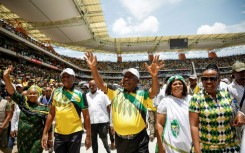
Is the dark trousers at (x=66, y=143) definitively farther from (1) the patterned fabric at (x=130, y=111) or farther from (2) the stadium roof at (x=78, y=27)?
(2) the stadium roof at (x=78, y=27)

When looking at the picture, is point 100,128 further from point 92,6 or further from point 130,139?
point 92,6

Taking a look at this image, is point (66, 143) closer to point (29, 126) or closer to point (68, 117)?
point (68, 117)

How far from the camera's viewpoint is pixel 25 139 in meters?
3.81

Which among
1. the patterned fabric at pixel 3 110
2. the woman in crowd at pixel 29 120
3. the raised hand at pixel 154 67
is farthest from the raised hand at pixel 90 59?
the patterned fabric at pixel 3 110

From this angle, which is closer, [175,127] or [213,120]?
[213,120]

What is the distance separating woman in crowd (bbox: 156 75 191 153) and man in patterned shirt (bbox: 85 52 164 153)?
0.23m

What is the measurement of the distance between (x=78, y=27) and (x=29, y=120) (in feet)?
87.5

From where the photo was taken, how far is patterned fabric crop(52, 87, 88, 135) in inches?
142

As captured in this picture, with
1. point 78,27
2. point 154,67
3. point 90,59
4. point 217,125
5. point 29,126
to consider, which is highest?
point 78,27

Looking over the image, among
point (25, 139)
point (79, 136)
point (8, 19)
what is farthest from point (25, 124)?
point (8, 19)

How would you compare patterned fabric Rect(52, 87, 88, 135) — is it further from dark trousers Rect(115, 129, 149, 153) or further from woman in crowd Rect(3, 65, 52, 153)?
dark trousers Rect(115, 129, 149, 153)

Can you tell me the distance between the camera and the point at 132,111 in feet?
10.2

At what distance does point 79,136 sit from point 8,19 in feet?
93.8

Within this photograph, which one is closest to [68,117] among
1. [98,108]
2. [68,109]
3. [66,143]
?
[68,109]
